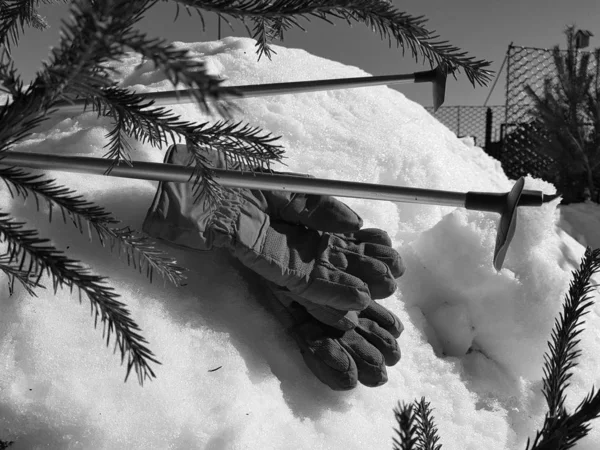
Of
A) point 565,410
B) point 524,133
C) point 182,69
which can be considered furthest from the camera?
point 524,133

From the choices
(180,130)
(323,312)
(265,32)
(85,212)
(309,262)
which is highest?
(265,32)

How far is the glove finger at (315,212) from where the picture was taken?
1175mm

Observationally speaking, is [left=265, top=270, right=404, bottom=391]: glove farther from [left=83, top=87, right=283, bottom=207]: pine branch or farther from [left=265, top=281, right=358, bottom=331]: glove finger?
[left=83, top=87, right=283, bottom=207]: pine branch

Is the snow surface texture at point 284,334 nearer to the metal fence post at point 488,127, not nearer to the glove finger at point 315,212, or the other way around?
the glove finger at point 315,212

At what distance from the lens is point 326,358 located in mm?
1099

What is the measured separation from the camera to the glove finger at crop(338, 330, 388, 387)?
1137mm

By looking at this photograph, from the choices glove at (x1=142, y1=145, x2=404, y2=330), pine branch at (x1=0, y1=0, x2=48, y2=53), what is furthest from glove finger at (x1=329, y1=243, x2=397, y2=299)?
pine branch at (x1=0, y1=0, x2=48, y2=53)

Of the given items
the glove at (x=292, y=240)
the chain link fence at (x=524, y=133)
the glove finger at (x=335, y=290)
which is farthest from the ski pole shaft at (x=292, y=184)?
the chain link fence at (x=524, y=133)

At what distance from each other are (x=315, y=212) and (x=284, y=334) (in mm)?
306

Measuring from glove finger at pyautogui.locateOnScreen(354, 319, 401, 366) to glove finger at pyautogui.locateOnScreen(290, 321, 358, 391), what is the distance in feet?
0.30

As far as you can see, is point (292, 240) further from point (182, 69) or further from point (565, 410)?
point (182, 69)

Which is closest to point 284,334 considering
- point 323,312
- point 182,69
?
point 323,312

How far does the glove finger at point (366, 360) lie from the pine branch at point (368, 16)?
0.64 m

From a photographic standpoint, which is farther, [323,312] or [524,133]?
[524,133]
